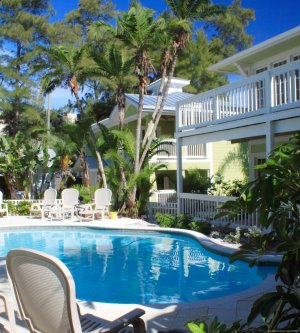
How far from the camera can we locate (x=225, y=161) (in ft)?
76.6

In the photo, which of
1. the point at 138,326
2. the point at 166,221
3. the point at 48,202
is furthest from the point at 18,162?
the point at 138,326

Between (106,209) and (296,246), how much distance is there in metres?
16.4

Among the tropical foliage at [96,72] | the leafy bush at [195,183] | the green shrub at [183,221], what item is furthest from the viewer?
the leafy bush at [195,183]

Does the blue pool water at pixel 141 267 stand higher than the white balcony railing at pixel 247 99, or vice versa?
the white balcony railing at pixel 247 99

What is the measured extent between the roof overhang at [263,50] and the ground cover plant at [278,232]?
472 inches

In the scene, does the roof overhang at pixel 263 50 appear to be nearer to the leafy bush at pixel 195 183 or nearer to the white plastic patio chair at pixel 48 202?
the leafy bush at pixel 195 183

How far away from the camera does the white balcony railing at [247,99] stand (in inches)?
441

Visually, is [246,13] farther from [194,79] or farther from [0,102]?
[0,102]

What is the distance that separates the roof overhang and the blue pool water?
747 centimetres

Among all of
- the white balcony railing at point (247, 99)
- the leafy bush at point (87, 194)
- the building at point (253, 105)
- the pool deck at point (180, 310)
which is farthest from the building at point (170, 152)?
the pool deck at point (180, 310)

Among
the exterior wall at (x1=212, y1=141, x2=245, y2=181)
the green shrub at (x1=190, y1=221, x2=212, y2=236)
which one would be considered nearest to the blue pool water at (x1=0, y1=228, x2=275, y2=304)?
the green shrub at (x1=190, y1=221, x2=212, y2=236)

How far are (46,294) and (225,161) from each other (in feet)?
68.1

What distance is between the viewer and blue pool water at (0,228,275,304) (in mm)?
8453

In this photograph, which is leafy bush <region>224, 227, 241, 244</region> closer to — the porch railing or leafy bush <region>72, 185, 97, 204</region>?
the porch railing
